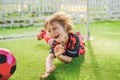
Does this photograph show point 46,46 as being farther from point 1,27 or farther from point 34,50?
point 1,27

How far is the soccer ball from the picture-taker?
2.47 m

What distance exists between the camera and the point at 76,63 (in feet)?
10.5

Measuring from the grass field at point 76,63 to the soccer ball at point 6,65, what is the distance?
243 millimetres

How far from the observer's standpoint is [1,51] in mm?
2592

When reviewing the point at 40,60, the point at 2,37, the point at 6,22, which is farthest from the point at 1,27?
the point at 40,60

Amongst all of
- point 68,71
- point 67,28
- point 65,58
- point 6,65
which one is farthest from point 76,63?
point 6,65

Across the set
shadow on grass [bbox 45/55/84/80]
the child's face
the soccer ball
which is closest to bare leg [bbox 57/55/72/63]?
shadow on grass [bbox 45/55/84/80]

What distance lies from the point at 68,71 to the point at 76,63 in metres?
0.29

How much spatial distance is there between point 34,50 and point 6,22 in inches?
103

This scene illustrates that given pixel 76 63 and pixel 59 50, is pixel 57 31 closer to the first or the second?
pixel 59 50

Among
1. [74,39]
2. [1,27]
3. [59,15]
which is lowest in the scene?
[1,27]

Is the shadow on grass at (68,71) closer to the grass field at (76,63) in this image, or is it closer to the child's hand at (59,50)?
the grass field at (76,63)

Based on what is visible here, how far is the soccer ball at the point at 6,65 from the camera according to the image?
2.47 metres

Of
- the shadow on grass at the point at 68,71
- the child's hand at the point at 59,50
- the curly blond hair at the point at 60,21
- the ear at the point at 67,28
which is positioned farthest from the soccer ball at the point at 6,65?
the ear at the point at 67,28
